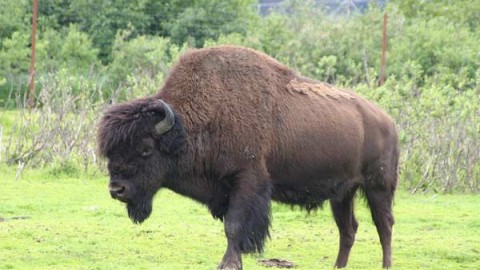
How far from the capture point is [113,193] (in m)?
9.66

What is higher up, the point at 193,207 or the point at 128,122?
the point at 128,122

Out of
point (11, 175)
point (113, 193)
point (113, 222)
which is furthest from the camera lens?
point (11, 175)

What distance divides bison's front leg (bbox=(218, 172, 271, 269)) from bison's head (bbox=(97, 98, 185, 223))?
2.18 feet

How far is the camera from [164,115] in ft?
32.4

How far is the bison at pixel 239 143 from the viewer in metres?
9.83

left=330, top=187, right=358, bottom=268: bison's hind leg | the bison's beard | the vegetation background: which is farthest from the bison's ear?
left=330, top=187, right=358, bottom=268: bison's hind leg

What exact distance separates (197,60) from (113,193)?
169 cm

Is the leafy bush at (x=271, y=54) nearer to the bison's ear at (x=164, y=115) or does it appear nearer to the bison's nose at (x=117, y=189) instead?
the bison's ear at (x=164, y=115)

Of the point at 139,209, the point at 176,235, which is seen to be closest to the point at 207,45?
the point at 176,235

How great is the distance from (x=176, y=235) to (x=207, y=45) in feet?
42.7

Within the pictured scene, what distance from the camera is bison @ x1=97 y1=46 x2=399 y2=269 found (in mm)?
9828

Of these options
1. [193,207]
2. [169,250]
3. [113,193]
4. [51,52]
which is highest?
[113,193]

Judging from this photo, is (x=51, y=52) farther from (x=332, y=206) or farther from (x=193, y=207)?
(x=332, y=206)

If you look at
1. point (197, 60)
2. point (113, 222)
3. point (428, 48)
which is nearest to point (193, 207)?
point (113, 222)
